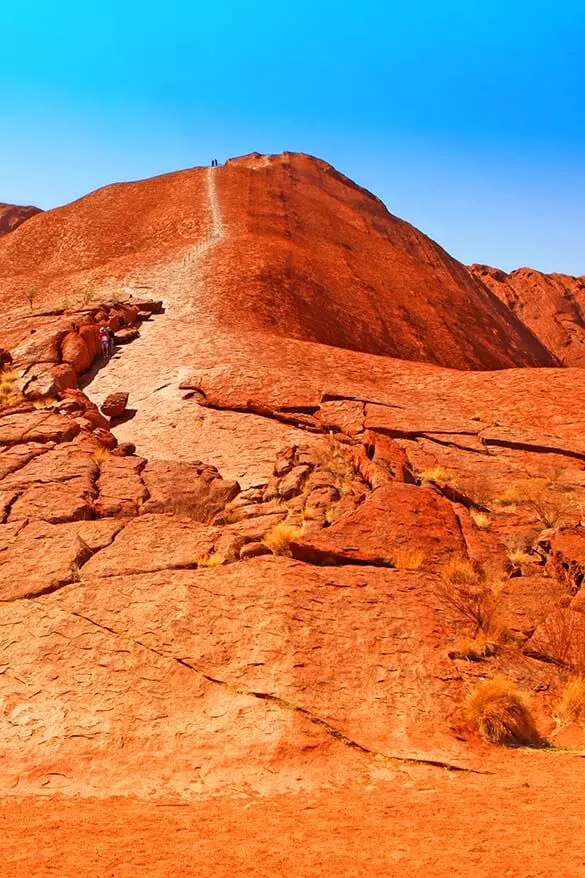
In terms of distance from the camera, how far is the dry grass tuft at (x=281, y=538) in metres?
10.4

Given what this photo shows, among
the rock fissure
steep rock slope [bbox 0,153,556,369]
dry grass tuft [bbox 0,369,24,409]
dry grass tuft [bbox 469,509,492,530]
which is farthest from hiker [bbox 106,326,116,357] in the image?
the rock fissure

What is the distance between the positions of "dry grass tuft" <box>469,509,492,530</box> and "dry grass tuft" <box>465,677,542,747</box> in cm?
372

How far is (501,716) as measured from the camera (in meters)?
7.51

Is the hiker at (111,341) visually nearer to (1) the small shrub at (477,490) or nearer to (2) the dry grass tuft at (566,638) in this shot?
(1) the small shrub at (477,490)

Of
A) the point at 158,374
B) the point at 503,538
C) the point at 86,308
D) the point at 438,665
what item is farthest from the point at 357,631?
the point at 86,308

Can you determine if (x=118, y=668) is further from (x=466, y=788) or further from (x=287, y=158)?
(x=287, y=158)

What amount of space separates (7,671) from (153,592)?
189cm

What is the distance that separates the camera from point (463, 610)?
30.1ft

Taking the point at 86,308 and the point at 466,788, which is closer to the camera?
the point at 466,788

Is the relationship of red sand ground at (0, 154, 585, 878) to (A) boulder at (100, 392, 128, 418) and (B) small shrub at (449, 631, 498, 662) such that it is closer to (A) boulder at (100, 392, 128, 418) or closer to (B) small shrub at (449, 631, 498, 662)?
(B) small shrub at (449, 631, 498, 662)

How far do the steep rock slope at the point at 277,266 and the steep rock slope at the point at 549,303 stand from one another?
50.3 ft

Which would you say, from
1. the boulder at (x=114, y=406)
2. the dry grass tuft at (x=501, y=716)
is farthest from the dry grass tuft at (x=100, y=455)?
the dry grass tuft at (x=501, y=716)

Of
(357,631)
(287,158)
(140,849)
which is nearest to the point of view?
(140,849)

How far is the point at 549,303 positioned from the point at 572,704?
7205cm
